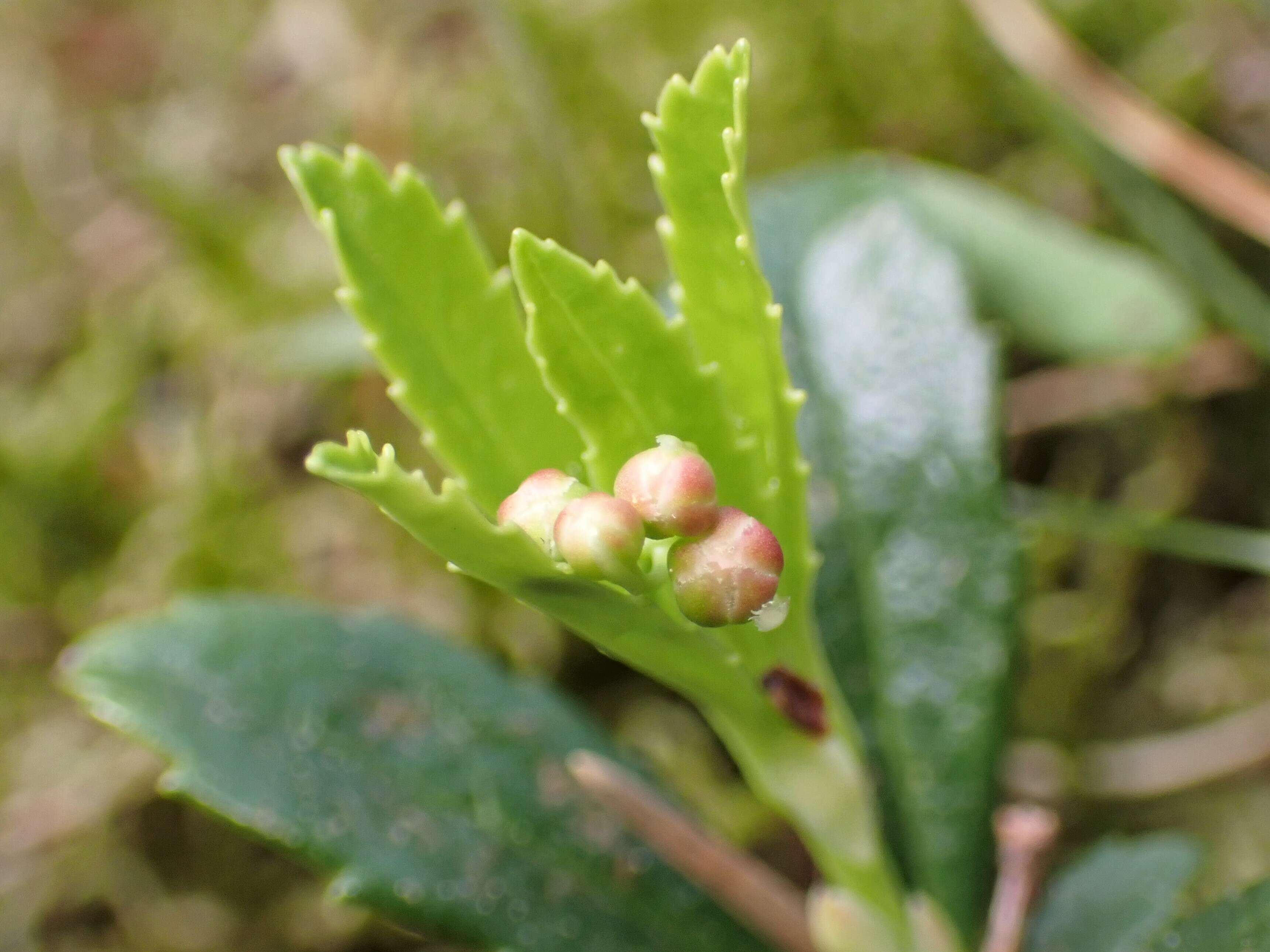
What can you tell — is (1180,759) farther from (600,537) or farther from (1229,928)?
(600,537)

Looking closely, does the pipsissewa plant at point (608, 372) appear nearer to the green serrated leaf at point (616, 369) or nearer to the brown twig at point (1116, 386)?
the green serrated leaf at point (616, 369)

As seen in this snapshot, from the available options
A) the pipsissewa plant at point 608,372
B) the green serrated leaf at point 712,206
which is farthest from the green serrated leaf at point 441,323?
the green serrated leaf at point 712,206

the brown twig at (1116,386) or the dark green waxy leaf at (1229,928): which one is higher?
the brown twig at (1116,386)

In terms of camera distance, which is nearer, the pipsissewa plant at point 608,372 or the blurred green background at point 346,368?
the pipsissewa plant at point 608,372

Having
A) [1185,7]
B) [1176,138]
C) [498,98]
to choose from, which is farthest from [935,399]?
[498,98]

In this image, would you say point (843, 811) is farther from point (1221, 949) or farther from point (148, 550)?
point (148, 550)

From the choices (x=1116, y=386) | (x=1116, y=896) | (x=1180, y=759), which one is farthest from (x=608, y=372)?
(x=1116, y=386)
